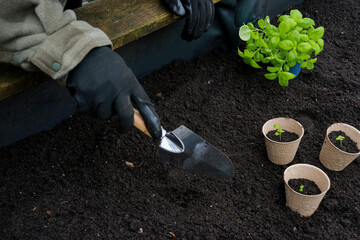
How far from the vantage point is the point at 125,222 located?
1667 millimetres

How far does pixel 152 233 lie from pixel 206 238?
9.0 inches

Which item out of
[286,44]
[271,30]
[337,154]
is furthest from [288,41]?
[337,154]

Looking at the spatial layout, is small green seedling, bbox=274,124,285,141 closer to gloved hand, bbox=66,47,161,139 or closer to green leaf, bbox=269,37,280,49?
green leaf, bbox=269,37,280,49

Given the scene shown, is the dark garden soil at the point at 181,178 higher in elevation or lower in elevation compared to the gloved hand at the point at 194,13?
lower

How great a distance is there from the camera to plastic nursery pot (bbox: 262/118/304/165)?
183 centimetres

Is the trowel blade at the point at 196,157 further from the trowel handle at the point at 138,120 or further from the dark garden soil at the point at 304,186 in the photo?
the dark garden soil at the point at 304,186

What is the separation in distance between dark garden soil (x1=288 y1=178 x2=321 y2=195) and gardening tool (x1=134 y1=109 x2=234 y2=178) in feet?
1.02

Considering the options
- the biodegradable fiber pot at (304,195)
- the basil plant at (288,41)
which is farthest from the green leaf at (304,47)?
the biodegradable fiber pot at (304,195)

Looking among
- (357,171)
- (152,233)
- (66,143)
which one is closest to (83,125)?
(66,143)

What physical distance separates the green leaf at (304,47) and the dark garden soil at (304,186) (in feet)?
2.31

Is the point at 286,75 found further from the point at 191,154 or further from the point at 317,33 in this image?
the point at 191,154

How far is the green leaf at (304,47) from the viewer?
204 cm

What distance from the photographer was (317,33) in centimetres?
208

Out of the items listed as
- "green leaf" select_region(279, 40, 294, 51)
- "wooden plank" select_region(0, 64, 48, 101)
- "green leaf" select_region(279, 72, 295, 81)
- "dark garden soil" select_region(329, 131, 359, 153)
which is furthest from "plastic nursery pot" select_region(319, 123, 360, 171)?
"wooden plank" select_region(0, 64, 48, 101)
